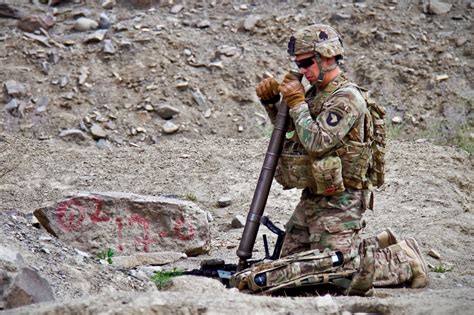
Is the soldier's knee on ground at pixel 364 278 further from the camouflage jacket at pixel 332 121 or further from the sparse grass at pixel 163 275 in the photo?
the sparse grass at pixel 163 275

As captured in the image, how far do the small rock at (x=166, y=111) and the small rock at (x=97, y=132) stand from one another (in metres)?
0.77

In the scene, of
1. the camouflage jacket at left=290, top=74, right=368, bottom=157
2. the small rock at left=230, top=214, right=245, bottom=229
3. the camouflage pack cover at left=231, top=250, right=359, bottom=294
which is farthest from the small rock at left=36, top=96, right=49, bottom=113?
the camouflage pack cover at left=231, top=250, right=359, bottom=294

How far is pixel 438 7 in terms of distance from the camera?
575 inches

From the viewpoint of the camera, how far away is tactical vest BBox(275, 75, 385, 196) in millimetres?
6332

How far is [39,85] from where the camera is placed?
12.7m

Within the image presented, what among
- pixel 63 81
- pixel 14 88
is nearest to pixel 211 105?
pixel 63 81

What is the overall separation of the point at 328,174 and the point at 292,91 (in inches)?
22.6

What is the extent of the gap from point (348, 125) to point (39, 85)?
7.20 meters

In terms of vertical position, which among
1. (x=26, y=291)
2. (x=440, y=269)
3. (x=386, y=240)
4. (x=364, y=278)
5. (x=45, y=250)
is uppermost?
(x=26, y=291)

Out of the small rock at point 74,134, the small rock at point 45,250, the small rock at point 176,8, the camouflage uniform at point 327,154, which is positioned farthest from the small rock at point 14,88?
the camouflage uniform at point 327,154

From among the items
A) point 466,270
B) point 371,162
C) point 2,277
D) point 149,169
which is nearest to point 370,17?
point 149,169

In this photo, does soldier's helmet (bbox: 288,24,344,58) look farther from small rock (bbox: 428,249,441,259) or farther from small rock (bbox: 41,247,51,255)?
small rock (bbox: 428,249,441,259)

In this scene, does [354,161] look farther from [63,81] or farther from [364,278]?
[63,81]

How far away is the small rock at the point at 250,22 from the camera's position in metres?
13.9
